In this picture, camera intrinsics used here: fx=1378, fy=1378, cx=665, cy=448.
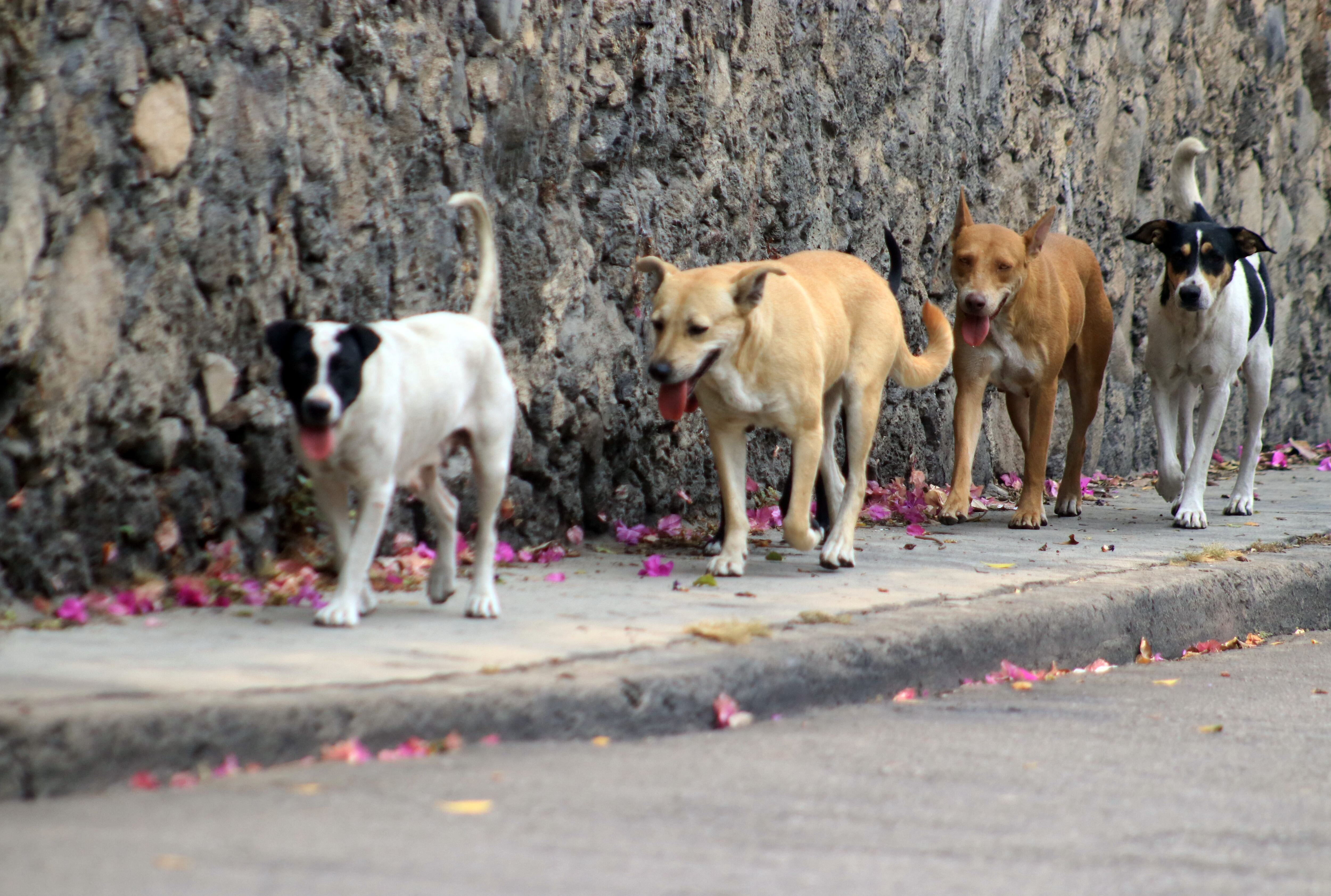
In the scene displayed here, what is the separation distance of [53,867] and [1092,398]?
6.97 metres

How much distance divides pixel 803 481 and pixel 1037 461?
2715 millimetres

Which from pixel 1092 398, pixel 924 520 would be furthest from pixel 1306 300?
pixel 924 520

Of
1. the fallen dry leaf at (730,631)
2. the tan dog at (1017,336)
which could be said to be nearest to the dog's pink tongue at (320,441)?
the fallen dry leaf at (730,631)

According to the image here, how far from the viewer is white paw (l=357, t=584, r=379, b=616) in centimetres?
405

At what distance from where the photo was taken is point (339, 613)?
12.6ft

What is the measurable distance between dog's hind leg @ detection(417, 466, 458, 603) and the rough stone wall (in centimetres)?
57

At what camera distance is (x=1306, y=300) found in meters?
13.3

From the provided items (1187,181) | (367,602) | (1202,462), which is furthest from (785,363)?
(1187,181)

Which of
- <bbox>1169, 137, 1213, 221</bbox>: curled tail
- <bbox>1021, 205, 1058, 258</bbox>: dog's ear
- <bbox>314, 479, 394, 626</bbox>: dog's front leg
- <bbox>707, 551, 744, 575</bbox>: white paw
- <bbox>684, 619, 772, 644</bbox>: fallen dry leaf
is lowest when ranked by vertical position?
<bbox>707, 551, 744, 575</bbox>: white paw

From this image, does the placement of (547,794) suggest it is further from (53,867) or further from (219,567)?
(219,567)

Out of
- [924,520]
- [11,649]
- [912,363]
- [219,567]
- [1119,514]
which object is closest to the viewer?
[11,649]

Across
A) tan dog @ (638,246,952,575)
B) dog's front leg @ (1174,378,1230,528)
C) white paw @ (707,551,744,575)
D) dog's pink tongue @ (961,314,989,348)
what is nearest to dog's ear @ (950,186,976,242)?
dog's pink tongue @ (961,314,989,348)

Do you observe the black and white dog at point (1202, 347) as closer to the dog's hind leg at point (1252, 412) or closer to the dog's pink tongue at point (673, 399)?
the dog's hind leg at point (1252, 412)

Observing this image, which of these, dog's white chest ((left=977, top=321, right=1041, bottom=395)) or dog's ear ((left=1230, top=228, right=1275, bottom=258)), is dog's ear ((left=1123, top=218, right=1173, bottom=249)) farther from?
dog's white chest ((left=977, top=321, right=1041, bottom=395))
